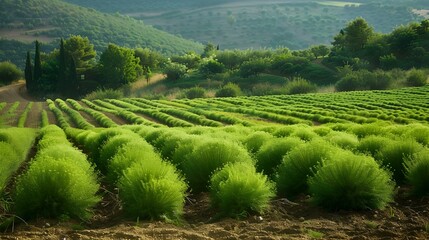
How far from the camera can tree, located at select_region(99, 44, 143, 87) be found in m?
94.2

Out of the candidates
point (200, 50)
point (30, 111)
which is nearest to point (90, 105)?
point (30, 111)

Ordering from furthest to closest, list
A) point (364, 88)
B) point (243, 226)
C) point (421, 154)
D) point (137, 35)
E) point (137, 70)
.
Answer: point (137, 35) < point (137, 70) < point (364, 88) < point (421, 154) < point (243, 226)

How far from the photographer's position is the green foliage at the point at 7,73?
340 feet

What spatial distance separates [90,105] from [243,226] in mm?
59763

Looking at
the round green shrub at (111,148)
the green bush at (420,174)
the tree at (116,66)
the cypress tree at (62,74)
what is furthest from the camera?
the tree at (116,66)

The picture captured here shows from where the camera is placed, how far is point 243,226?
25.8 ft

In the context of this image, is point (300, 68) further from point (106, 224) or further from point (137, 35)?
point (137, 35)

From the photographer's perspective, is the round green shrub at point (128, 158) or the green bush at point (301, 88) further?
the green bush at point (301, 88)

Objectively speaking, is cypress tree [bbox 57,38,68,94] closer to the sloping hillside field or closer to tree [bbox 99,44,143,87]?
→ tree [bbox 99,44,143,87]

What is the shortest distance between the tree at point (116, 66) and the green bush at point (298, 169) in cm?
8656

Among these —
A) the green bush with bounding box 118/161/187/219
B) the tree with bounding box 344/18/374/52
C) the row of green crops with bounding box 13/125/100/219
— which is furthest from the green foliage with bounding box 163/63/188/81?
the green bush with bounding box 118/161/187/219

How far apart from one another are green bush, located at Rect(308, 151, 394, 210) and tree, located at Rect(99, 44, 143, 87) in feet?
289

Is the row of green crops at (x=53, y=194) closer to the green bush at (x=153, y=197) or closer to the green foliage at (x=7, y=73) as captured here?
the green bush at (x=153, y=197)

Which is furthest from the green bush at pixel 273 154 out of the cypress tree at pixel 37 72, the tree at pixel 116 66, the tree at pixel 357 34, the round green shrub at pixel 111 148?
the tree at pixel 357 34
